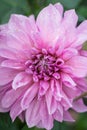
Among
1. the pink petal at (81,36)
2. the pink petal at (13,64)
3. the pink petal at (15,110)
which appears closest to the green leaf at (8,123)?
the pink petal at (15,110)

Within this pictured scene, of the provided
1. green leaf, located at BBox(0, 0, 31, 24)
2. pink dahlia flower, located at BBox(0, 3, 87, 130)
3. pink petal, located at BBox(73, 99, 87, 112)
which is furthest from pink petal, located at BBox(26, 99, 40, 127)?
green leaf, located at BBox(0, 0, 31, 24)

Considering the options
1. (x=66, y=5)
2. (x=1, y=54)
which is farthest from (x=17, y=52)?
(x=66, y=5)

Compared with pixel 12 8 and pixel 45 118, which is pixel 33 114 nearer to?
pixel 45 118

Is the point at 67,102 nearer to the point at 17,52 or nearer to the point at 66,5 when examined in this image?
the point at 17,52

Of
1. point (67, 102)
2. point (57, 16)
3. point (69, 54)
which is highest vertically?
point (57, 16)

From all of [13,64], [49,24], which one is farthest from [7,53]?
[49,24]

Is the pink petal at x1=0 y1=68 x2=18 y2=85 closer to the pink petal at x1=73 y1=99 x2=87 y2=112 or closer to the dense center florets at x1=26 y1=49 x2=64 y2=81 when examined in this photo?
the dense center florets at x1=26 y1=49 x2=64 y2=81
